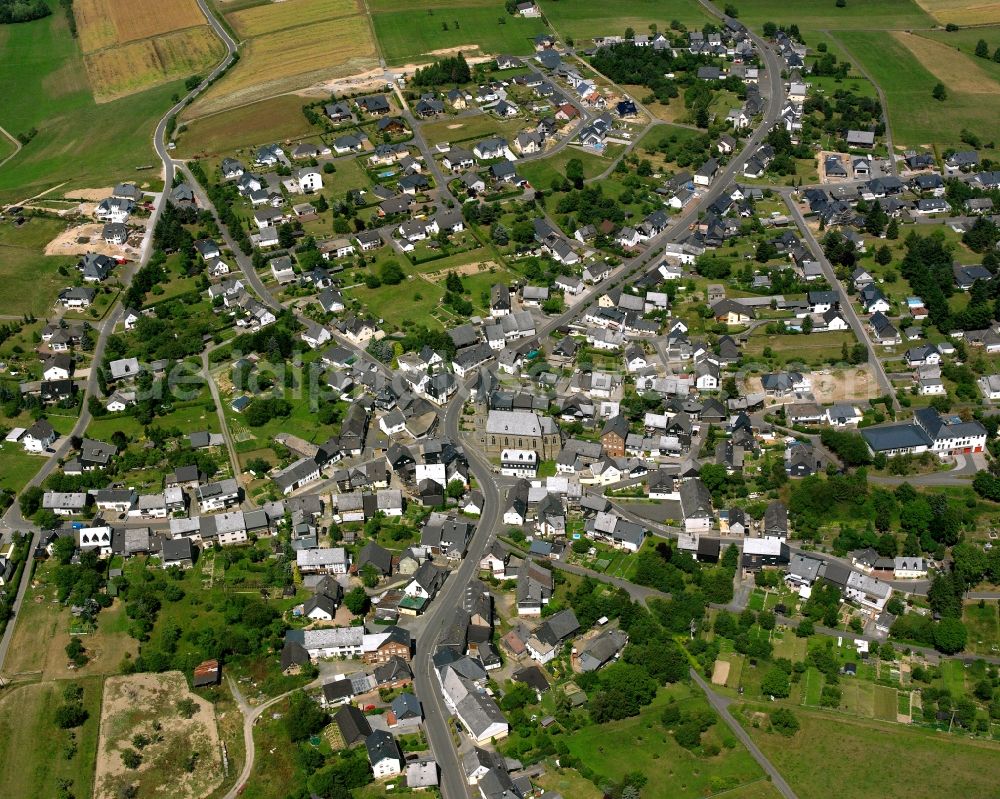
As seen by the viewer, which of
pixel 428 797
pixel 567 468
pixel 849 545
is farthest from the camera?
pixel 567 468

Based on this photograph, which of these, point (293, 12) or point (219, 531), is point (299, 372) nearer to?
point (219, 531)

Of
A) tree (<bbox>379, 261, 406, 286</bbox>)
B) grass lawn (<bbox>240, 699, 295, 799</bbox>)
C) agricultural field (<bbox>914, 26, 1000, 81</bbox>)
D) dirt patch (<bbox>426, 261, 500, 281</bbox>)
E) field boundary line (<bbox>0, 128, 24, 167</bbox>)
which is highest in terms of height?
agricultural field (<bbox>914, 26, 1000, 81</bbox>)

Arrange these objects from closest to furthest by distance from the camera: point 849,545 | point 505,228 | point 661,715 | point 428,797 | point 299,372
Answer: point 428,797, point 661,715, point 849,545, point 299,372, point 505,228

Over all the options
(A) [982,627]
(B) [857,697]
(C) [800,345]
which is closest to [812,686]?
(B) [857,697]

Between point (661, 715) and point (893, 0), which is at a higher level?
point (893, 0)

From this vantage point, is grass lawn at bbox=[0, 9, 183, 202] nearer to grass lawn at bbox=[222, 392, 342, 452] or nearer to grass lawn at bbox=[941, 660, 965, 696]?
grass lawn at bbox=[222, 392, 342, 452]

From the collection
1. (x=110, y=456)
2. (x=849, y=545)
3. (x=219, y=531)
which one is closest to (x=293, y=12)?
(x=110, y=456)

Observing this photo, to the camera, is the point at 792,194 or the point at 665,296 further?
the point at 792,194

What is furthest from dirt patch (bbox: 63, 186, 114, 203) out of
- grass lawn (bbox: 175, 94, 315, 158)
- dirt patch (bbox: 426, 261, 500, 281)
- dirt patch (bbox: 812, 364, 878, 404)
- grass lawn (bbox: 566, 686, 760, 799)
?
grass lawn (bbox: 566, 686, 760, 799)
